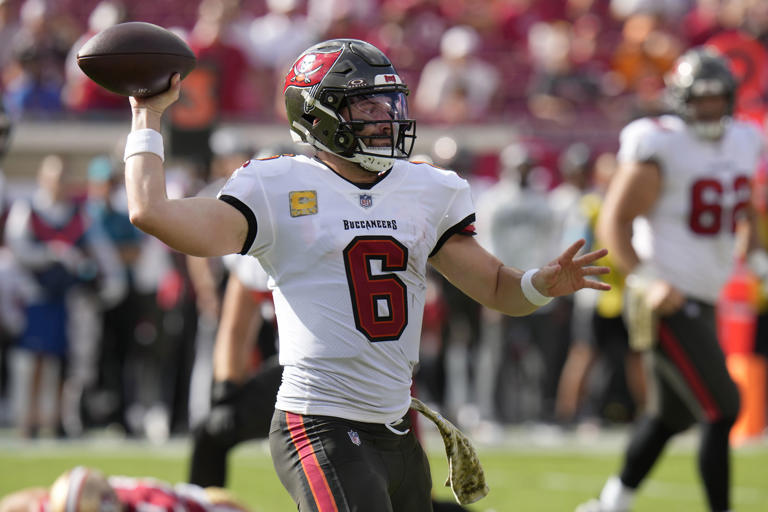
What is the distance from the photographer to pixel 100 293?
8.84 metres

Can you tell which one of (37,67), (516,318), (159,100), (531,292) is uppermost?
(37,67)

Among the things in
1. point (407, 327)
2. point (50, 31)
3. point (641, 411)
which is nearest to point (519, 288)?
point (407, 327)

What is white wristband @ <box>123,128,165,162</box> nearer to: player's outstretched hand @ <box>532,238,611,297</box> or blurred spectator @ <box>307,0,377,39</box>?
player's outstretched hand @ <box>532,238,611,297</box>

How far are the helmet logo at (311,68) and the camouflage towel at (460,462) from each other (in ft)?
2.86

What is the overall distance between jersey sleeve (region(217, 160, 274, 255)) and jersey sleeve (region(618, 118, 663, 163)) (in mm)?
2371

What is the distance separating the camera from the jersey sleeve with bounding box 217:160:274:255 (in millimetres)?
3084

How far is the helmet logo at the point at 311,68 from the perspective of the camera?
3262 mm

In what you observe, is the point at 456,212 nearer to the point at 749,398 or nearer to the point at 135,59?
the point at 135,59

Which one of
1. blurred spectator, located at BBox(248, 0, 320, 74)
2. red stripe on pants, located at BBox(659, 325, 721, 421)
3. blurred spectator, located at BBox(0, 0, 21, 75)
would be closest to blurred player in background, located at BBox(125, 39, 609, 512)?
red stripe on pants, located at BBox(659, 325, 721, 421)

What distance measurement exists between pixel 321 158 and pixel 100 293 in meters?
5.77

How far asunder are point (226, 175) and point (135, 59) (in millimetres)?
4339

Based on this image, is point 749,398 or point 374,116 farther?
point 749,398

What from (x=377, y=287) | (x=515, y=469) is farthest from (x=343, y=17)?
(x=377, y=287)

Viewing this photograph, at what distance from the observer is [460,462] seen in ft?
11.5
